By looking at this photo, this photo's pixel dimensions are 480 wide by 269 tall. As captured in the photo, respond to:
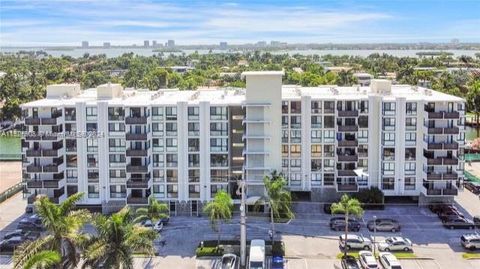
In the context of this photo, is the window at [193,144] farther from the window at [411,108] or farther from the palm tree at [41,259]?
the palm tree at [41,259]

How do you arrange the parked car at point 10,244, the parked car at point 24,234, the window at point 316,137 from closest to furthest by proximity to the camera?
the parked car at point 10,244 → the parked car at point 24,234 → the window at point 316,137

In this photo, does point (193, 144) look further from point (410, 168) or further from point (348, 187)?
point (410, 168)

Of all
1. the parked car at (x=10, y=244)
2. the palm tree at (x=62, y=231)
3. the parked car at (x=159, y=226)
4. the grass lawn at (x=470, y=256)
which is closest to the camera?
the palm tree at (x=62, y=231)

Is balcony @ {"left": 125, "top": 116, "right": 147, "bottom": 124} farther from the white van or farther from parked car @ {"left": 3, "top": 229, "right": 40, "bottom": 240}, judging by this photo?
the white van

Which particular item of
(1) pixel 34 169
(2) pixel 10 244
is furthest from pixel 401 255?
(1) pixel 34 169

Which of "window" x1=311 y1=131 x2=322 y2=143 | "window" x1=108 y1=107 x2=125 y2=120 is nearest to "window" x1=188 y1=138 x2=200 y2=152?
"window" x1=108 y1=107 x2=125 y2=120

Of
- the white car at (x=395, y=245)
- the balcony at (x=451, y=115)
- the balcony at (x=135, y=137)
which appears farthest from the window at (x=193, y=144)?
the balcony at (x=451, y=115)
